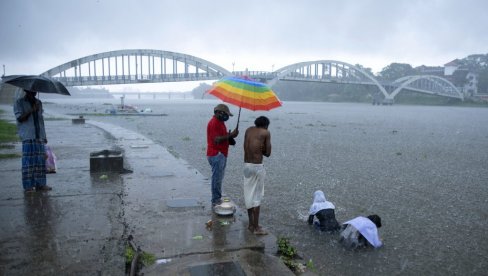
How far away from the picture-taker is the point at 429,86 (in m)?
Answer: 107

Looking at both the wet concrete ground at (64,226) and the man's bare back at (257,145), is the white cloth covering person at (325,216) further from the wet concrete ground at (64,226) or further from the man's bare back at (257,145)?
the wet concrete ground at (64,226)

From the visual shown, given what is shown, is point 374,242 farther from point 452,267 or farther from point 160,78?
point 160,78

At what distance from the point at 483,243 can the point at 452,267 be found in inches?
40.9

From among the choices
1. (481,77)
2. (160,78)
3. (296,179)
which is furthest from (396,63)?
(296,179)

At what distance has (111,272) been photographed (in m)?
3.41

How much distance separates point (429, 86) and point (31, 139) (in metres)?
116

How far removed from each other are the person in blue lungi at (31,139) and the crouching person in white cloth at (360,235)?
4646 mm

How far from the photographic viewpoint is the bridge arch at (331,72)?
8938 cm

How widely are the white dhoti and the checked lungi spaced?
11.4 feet

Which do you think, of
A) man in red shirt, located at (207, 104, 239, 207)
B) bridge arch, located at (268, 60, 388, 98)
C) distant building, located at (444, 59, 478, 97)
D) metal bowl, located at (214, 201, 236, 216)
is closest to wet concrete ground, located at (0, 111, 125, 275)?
metal bowl, located at (214, 201, 236, 216)

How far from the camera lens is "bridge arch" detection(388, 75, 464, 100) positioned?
93.8m

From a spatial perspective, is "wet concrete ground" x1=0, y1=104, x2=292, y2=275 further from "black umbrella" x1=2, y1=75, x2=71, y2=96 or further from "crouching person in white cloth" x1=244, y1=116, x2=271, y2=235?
"black umbrella" x1=2, y1=75, x2=71, y2=96

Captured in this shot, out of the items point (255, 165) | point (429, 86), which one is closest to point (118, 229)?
point (255, 165)

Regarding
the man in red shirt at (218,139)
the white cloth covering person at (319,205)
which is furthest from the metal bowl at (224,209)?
the white cloth covering person at (319,205)
